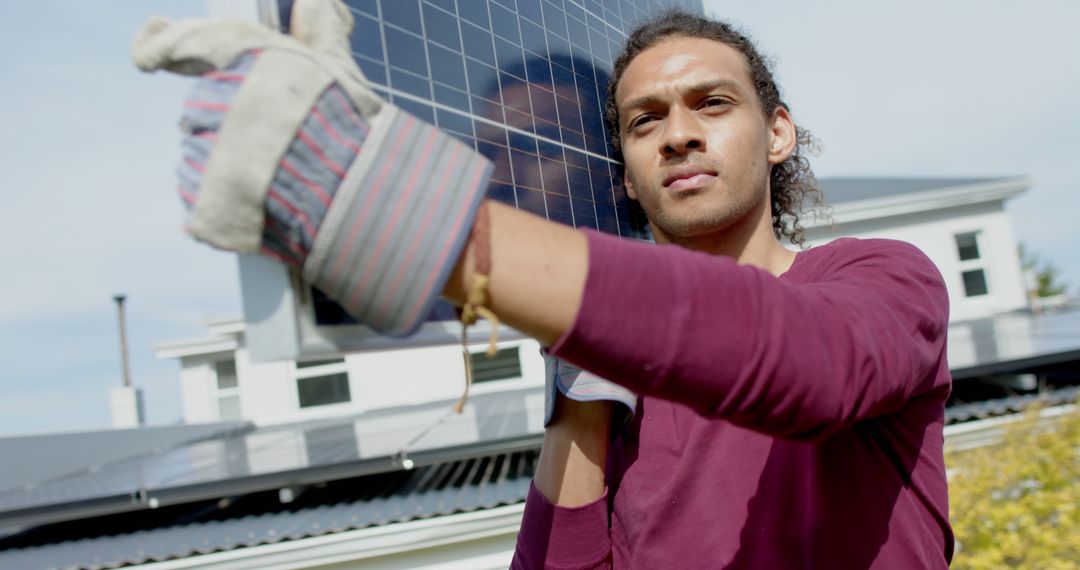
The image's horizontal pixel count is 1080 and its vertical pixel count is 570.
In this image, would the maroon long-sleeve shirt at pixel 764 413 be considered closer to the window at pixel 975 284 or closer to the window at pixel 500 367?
the window at pixel 500 367

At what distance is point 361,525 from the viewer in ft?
12.8

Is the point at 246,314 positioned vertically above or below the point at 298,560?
above

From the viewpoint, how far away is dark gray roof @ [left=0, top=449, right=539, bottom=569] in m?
3.85

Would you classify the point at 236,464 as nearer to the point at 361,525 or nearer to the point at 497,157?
the point at 361,525

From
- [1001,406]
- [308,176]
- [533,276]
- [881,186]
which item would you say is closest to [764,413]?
[533,276]

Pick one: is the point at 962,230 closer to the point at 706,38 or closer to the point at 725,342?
the point at 706,38

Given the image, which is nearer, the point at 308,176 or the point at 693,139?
the point at 308,176

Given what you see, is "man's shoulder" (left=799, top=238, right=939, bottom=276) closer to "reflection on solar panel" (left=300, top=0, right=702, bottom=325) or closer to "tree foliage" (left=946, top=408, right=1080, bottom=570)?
"reflection on solar panel" (left=300, top=0, right=702, bottom=325)

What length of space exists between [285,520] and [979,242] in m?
13.8

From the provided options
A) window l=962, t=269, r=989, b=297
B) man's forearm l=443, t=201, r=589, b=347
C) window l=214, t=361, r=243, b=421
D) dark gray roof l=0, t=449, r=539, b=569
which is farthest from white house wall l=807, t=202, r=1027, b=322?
man's forearm l=443, t=201, r=589, b=347

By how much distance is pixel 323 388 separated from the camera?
41.9 feet

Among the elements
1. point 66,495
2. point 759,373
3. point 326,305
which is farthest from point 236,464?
point 759,373

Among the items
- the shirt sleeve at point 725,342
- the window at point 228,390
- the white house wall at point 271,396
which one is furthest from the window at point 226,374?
the shirt sleeve at point 725,342

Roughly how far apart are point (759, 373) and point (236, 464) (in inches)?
219
